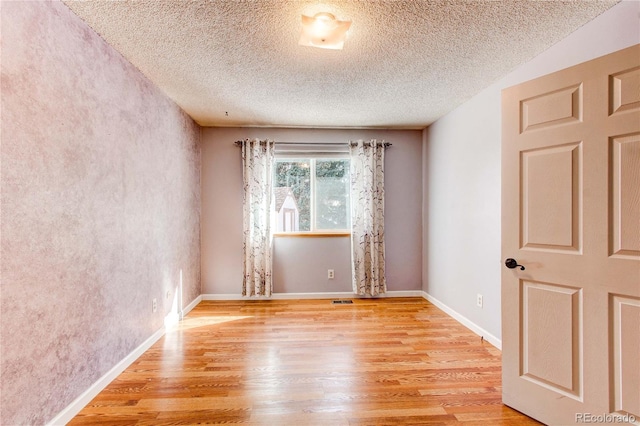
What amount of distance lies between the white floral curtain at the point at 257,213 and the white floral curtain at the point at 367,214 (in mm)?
1151

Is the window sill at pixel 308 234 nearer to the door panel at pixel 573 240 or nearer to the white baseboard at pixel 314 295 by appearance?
the white baseboard at pixel 314 295

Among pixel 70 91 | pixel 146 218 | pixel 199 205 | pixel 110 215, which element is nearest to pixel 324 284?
pixel 199 205

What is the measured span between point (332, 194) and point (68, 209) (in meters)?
3.12

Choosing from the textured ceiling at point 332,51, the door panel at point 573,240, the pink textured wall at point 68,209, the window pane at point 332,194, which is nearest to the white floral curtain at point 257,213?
the window pane at point 332,194

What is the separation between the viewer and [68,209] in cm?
180

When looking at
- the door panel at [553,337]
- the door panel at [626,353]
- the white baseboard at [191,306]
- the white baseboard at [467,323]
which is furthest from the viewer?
the white baseboard at [191,306]

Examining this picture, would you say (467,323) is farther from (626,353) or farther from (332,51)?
(332,51)

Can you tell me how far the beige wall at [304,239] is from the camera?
426 cm

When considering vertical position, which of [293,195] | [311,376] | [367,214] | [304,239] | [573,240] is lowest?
[311,376]

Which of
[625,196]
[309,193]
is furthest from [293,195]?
[625,196]

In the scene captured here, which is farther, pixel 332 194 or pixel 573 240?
pixel 332 194

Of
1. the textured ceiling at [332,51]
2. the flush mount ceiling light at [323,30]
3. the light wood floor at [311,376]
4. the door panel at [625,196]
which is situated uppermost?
the textured ceiling at [332,51]

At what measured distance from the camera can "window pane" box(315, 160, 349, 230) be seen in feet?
14.5

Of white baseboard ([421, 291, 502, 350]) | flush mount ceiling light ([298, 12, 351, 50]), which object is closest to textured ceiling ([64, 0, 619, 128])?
flush mount ceiling light ([298, 12, 351, 50])
